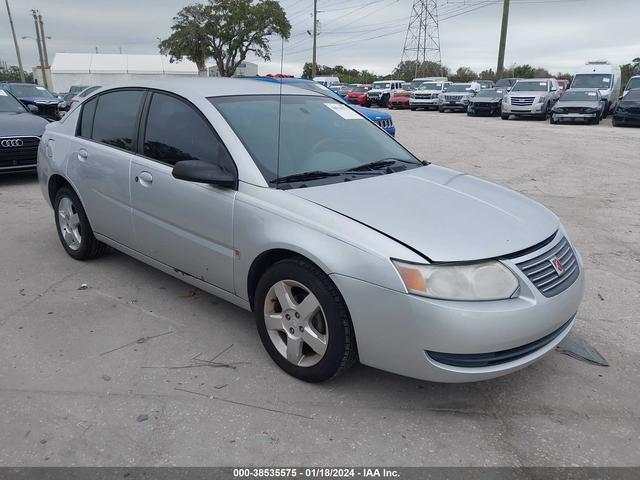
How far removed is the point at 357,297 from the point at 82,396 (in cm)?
161

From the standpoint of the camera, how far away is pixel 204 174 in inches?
122

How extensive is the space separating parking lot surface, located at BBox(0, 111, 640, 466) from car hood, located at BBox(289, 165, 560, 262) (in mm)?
112

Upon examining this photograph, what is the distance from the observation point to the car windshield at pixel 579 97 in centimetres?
2060

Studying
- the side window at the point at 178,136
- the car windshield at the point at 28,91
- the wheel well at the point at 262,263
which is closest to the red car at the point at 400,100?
the car windshield at the point at 28,91

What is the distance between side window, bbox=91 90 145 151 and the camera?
4074 mm

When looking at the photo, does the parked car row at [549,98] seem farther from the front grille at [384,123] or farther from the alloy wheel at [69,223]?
the alloy wheel at [69,223]

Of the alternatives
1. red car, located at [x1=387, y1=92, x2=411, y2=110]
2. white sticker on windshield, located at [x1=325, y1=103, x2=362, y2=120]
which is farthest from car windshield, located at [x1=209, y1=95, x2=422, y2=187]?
red car, located at [x1=387, y1=92, x2=411, y2=110]

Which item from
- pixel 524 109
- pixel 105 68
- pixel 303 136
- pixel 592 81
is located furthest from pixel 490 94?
pixel 105 68

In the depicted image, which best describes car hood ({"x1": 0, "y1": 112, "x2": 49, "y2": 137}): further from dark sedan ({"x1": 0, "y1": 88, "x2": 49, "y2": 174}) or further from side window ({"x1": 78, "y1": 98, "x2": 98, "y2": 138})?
side window ({"x1": 78, "y1": 98, "x2": 98, "y2": 138})

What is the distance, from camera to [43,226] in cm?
615

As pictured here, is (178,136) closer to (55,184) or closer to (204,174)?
(204,174)

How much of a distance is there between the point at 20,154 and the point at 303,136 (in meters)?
6.54

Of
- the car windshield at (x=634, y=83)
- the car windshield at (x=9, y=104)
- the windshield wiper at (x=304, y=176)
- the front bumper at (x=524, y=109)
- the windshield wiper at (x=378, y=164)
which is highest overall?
the car windshield at (x=634, y=83)

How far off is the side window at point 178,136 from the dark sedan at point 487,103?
78.5 ft
